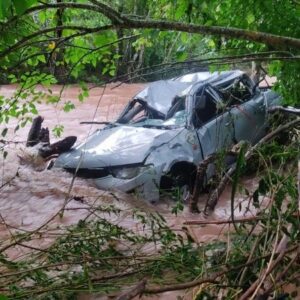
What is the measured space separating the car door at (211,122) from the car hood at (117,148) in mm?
412

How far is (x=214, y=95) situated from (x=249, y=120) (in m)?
0.84

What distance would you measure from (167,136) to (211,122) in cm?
81

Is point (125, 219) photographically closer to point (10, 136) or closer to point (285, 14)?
point (285, 14)

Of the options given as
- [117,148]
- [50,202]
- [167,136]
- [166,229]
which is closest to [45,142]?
[50,202]

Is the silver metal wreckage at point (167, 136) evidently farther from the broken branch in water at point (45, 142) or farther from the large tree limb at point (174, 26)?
the large tree limb at point (174, 26)

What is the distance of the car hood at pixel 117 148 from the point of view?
5.87 metres

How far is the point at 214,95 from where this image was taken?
268 inches

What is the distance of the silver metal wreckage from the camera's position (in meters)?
5.77

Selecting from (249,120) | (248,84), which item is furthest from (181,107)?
(248,84)

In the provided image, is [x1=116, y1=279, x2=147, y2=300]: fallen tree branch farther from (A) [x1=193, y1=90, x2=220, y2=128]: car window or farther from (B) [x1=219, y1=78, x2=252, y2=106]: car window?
(B) [x1=219, y1=78, x2=252, y2=106]: car window

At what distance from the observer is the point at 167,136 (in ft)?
19.8

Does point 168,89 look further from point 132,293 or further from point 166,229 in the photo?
point 132,293

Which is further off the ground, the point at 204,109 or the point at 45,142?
the point at 204,109

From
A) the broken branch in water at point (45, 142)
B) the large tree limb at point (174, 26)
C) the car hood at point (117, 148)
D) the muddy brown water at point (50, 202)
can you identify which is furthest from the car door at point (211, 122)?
the large tree limb at point (174, 26)
